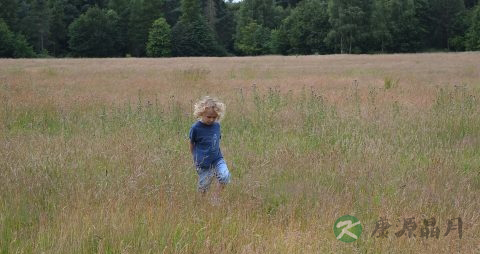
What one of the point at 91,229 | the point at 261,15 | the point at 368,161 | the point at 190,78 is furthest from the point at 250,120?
the point at 261,15

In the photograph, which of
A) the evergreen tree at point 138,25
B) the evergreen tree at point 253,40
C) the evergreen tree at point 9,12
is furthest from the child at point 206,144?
the evergreen tree at point 138,25

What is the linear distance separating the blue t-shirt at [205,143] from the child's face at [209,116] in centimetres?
7

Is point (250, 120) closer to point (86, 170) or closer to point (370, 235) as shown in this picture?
point (86, 170)

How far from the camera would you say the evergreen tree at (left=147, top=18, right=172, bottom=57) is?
68375 millimetres

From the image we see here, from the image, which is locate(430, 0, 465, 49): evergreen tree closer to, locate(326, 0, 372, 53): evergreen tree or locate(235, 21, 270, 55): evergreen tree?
locate(326, 0, 372, 53): evergreen tree

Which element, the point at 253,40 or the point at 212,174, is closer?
the point at 212,174

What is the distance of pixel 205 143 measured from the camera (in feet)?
15.9

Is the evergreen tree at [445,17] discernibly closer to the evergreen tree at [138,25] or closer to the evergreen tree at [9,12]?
the evergreen tree at [138,25]

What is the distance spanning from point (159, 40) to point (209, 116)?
65.8 metres

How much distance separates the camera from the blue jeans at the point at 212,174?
4.69 meters

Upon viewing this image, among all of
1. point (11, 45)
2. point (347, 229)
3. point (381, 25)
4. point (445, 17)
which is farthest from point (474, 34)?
point (347, 229)

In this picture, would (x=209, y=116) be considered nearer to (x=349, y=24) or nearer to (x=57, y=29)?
(x=349, y=24)

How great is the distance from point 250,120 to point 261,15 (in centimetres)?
7485

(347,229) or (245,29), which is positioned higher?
(245,29)
